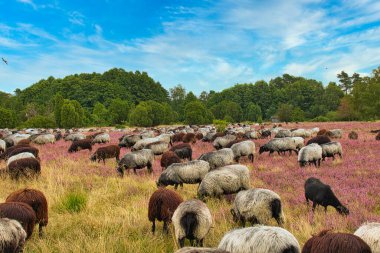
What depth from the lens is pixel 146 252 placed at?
6.12 metres

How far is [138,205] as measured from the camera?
9.23 meters

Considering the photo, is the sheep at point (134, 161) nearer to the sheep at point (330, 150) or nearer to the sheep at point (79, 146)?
the sheep at point (330, 150)

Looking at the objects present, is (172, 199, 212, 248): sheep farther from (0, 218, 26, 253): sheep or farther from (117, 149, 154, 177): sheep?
(117, 149, 154, 177): sheep

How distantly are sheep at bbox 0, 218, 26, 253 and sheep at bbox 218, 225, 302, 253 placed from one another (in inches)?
136

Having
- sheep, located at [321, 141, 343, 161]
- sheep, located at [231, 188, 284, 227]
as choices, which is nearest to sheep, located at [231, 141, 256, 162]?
sheep, located at [321, 141, 343, 161]

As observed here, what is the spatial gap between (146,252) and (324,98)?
128m

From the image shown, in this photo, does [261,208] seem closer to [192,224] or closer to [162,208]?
[192,224]

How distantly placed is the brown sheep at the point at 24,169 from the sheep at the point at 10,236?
25.0 ft

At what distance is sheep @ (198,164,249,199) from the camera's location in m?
9.80

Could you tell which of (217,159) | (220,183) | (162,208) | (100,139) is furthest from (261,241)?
(100,139)

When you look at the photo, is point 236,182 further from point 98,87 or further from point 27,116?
point 98,87

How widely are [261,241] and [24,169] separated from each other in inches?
427

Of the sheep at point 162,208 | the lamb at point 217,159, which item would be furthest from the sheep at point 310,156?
the sheep at point 162,208

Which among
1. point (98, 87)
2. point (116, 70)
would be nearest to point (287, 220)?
point (98, 87)
